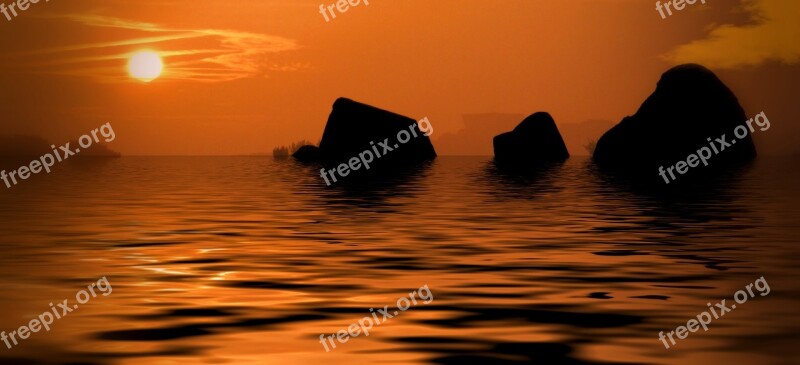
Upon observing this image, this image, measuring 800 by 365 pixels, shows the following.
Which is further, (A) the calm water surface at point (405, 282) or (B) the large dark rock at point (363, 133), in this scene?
(B) the large dark rock at point (363, 133)

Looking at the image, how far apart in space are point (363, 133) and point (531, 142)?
21641 millimetres

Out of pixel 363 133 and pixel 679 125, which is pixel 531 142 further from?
pixel 679 125

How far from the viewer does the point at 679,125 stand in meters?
116

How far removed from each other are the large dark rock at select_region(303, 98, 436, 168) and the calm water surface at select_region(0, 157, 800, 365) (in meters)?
106

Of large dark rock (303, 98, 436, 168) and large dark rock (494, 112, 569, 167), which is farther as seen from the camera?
large dark rock (303, 98, 436, 168)

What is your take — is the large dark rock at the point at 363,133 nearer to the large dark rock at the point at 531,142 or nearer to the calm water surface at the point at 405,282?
the large dark rock at the point at 531,142

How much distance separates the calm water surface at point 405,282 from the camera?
36.4ft

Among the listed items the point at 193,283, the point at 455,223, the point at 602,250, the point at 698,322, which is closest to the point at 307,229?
the point at 455,223

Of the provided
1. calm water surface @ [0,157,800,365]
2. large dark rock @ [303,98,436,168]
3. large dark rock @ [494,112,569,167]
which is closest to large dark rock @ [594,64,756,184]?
large dark rock @ [494,112,569,167]

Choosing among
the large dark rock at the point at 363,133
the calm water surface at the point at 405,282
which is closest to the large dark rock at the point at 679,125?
the large dark rock at the point at 363,133

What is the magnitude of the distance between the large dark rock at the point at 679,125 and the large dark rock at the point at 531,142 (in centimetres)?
1461

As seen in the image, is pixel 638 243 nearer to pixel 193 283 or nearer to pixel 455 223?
pixel 455 223

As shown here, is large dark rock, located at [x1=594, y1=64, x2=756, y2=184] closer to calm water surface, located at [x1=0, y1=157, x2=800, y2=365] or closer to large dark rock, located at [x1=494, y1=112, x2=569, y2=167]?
large dark rock, located at [x1=494, y1=112, x2=569, y2=167]

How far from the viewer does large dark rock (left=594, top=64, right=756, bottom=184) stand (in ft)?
376
